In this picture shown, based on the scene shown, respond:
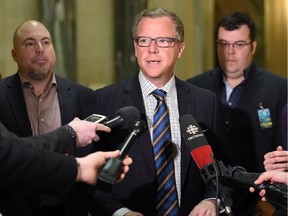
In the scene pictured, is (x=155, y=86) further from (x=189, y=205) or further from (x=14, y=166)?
(x=14, y=166)

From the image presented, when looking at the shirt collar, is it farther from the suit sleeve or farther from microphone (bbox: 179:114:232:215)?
the suit sleeve

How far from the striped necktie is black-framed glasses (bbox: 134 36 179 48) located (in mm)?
235

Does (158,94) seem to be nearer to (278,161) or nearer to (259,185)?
(278,161)

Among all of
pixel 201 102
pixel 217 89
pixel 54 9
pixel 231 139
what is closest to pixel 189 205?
pixel 201 102

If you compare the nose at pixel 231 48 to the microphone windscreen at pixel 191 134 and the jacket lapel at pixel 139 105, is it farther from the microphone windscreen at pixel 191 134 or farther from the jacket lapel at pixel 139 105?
the microphone windscreen at pixel 191 134

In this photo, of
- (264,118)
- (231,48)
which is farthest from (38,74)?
(264,118)

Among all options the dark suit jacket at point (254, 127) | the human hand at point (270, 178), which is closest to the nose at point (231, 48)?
the dark suit jacket at point (254, 127)

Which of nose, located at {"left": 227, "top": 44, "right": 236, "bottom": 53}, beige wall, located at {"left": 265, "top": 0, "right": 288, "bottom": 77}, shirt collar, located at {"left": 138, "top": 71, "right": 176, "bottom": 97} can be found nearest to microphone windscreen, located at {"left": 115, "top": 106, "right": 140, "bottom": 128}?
shirt collar, located at {"left": 138, "top": 71, "right": 176, "bottom": 97}

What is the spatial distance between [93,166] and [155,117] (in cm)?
88

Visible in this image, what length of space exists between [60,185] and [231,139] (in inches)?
84.3

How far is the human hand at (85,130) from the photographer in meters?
2.61

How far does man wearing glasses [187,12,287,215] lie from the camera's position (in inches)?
163

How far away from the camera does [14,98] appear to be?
3.85 m

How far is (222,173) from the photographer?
2359 mm
